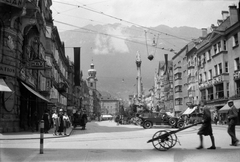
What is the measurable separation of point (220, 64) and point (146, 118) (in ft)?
62.0

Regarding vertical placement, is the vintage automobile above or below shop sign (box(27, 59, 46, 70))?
below

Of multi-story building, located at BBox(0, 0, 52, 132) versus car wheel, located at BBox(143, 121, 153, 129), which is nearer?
multi-story building, located at BBox(0, 0, 52, 132)

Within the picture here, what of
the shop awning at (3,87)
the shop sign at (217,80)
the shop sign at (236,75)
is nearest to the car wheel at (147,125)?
the shop sign at (236,75)

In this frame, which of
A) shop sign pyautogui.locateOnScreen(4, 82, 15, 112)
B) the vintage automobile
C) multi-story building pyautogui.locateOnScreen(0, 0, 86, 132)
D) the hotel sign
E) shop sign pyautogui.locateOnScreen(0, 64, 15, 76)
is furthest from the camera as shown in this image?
the vintage automobile

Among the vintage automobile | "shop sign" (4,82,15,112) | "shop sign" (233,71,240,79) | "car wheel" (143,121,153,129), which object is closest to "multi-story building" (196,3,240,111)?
"shop sign" (233,71,240,79)

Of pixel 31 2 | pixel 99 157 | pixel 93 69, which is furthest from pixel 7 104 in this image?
pixel 93 69

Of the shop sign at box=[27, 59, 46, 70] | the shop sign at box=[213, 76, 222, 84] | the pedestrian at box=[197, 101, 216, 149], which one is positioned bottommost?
the pedestrian at box=[197, 101, 216, 149]

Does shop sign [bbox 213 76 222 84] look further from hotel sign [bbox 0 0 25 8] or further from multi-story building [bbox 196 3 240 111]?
hotel sign [bbox 0 0 25 8]

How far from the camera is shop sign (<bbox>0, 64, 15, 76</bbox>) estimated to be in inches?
733

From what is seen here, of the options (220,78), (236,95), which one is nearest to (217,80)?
(220,78)

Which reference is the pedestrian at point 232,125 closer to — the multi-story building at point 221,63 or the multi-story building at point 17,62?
the multi-story building at point 17,62

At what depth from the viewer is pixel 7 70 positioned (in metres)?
19.1

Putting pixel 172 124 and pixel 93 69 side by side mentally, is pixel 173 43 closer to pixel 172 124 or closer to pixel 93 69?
pixel 172 124

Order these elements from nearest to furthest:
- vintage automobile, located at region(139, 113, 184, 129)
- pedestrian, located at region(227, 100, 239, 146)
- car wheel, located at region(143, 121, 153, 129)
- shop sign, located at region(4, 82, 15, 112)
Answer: pedestrian, located at region(227, 100, 239, 146)
shop sign, located at region(4, 82, 15, 112)
car wheel, located at region(143, 121, 153, 129)
vintage automobile, located at region(139, 113, 184, 129)
